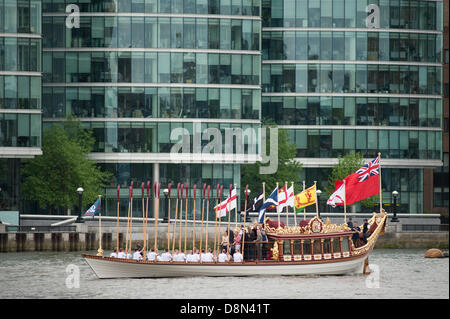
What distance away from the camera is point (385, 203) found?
4587 inches

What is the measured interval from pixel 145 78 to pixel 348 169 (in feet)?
71.3

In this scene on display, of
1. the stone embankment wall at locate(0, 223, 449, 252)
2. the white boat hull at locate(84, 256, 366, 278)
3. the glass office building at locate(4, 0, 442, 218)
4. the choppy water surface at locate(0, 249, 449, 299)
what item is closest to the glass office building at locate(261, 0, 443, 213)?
the glass office building at locate(4, 0, 442, 218)

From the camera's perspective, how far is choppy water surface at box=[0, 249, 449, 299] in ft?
183

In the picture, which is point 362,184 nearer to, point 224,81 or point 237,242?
point 237,242

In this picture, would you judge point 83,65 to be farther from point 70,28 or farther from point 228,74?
point 228,74

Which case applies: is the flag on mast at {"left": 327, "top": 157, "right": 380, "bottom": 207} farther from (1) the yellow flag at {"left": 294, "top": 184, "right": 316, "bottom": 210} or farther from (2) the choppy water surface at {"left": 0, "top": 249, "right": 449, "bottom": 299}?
(2) the choppy water surface at {"left": 0, "top": 249, "right": 449, "bottom": 299}

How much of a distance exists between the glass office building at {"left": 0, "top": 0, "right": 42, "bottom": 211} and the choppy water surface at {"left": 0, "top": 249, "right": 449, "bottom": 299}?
100ft

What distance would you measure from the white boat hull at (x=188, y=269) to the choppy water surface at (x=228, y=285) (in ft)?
1.06

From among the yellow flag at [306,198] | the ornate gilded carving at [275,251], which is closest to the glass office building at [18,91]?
the yellow flag at [306,198]

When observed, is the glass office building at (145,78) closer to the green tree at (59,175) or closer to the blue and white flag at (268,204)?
the green tree at (59,175)

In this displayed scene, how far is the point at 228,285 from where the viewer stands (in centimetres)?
5884

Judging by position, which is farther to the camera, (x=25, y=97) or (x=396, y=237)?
(x=25, y=97)
